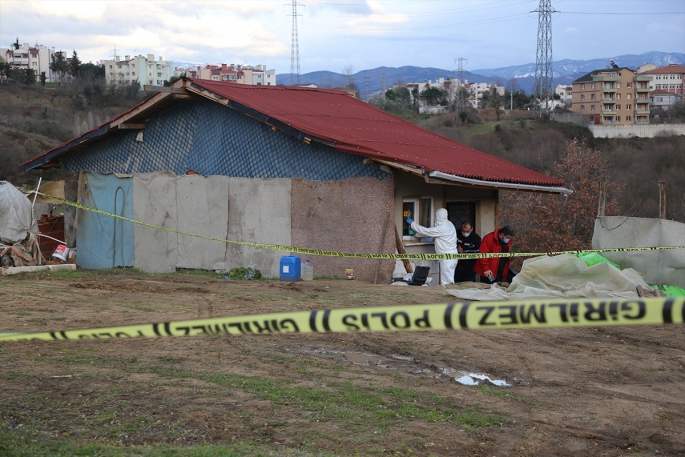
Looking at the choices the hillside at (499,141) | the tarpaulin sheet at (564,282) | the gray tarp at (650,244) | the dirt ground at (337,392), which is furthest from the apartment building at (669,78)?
the dirt ground at (337,392)

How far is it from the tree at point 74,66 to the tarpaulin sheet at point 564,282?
79.4m

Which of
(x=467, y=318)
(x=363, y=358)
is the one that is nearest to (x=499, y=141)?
(x=363, y=358)

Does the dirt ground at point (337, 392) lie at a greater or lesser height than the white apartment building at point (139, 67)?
lesser

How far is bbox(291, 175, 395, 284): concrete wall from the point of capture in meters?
15.0

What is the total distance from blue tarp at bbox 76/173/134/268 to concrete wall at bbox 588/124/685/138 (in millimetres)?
66396

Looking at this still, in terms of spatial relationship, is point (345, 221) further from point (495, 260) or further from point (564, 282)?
point (564, 282)

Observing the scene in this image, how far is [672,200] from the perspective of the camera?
142 feet

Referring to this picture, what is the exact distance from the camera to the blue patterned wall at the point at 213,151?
613 inches

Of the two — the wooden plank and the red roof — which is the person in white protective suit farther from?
the wooden plank

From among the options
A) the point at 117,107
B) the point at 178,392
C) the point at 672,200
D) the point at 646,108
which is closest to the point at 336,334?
the point at 178,392

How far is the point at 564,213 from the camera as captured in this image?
31.6 metres

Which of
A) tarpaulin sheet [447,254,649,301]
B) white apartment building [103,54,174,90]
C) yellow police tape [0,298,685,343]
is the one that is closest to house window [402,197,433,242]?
tarpaulin sheet [447,254,649,301]

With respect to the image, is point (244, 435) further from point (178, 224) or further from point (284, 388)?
point (178, 224)

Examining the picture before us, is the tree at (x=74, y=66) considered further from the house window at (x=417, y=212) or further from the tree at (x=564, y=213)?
the house window at (x=417, y=212)
